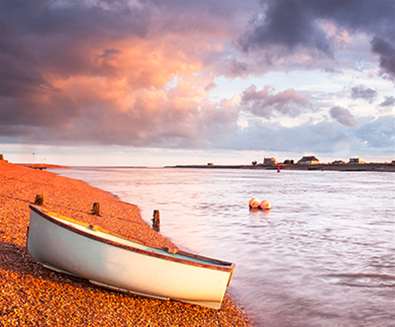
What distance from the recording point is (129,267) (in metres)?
8.89

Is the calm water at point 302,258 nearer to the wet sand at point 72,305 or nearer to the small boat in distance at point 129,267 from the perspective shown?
the wet sand at point 72,305

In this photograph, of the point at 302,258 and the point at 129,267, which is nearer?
the point at 129,267

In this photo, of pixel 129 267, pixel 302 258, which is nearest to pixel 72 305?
pixel 129 267

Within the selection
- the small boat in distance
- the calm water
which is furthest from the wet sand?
the calm water

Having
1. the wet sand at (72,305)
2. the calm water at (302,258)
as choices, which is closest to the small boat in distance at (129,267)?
the wet sand at (72,305)

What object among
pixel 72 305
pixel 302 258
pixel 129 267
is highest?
pixel 129 267

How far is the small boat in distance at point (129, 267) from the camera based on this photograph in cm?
884

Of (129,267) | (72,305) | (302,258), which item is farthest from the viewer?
(302,258)

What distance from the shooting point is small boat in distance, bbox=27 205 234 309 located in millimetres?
8844

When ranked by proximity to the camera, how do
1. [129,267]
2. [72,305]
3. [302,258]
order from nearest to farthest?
[72,305] → [129,267] → [302,258]

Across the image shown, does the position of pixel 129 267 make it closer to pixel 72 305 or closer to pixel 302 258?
pixel 72 305

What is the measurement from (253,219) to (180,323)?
21021 mm

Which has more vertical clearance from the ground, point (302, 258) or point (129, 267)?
point (129, 267)

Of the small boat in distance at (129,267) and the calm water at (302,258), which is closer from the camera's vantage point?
the small boat in distance at (129,267)
